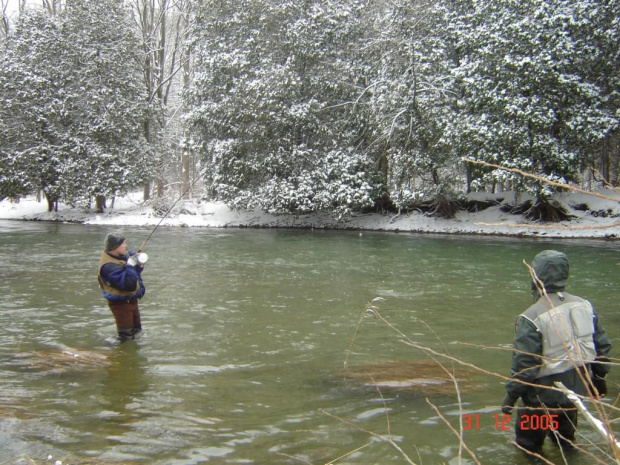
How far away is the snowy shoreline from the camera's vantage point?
2241 centimetres

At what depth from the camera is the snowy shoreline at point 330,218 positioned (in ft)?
73.5

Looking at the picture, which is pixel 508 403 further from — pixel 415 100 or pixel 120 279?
pixel 415 100

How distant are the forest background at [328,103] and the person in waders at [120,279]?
14.4 meters

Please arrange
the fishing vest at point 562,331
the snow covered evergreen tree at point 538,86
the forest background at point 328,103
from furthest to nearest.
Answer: the forest background at point 328,103, the snow covered evergreen tree at point 538,86, the fishing vest at point 562,331

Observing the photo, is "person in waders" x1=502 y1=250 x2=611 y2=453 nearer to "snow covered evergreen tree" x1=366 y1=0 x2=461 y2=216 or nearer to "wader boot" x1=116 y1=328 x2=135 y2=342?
"wader boot" x1=116 y1=328 x2=135 y2=342

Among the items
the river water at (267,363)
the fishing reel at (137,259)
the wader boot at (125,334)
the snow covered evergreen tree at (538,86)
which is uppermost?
the snow covered evergreen tree at (538,86)

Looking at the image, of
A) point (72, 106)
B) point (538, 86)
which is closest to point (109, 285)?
point (538, 86)

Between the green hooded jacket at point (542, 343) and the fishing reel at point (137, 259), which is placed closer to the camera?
the green hooded jacket at point (542, 343)

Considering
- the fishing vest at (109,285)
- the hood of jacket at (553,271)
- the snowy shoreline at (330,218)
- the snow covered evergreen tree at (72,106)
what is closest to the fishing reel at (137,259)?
the fishing vest at (109,285)

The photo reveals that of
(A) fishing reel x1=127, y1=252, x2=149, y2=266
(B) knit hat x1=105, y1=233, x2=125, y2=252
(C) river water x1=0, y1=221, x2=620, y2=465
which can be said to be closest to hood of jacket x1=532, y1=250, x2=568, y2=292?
(C) river water x1=0, y1=221, x2=620, y2=465

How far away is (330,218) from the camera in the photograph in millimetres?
27703

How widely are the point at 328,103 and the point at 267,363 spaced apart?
69.9 feet

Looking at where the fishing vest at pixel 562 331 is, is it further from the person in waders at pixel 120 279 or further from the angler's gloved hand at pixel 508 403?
the person in waders at pixel 120 279

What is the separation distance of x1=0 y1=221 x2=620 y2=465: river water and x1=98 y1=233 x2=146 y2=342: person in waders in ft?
1.48
